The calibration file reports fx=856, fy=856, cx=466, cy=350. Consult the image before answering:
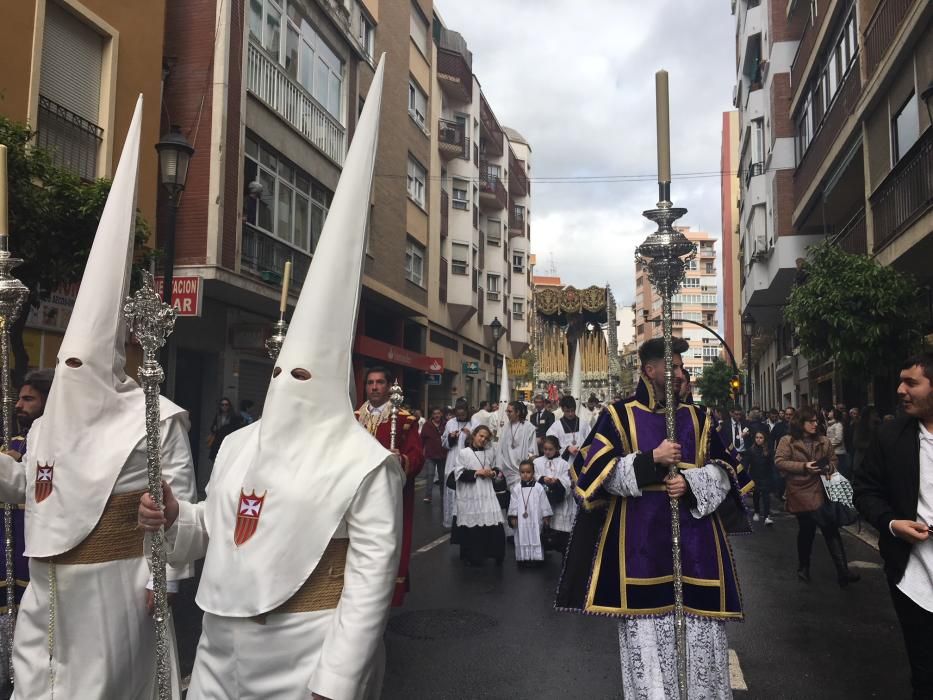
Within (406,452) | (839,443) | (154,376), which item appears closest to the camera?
(154,376)

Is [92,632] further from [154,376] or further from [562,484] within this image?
[562,484]

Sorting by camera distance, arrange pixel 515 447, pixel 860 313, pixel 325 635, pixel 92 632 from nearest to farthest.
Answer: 1. pixel 325 635
2. pixel 92 632
3. pixel 860 313
4. pixel 515 447

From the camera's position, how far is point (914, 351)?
1202 cm

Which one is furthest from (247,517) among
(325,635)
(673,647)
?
(673,647)

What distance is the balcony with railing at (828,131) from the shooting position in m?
16.0

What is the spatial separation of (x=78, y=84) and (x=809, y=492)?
11215 mm

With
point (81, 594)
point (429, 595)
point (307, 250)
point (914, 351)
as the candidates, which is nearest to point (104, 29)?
point (307, 250)

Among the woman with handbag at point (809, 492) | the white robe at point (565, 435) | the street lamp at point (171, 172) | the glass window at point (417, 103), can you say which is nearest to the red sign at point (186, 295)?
the street lamp at point (171, 172)

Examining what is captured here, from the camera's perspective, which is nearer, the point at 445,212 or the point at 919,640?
the point at 919,640

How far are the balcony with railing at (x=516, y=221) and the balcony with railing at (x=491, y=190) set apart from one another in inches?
129

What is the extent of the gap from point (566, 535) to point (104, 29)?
10048 mm

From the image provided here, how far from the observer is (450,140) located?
32.0 metres

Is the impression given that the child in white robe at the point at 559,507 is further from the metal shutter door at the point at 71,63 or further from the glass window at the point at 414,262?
the glass window at the point at 414,262

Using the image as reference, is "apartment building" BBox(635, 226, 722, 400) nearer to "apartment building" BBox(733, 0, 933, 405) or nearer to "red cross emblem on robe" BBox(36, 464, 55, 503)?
"apartment building" BBox(733, 0, 933, 405)
